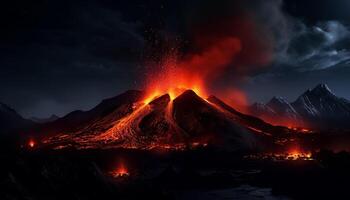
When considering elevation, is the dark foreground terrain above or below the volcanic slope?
below

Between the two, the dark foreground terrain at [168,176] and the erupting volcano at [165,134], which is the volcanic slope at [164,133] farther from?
the dark foreground terrain at [168,176]

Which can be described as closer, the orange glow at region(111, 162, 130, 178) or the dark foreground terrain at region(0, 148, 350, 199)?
the dark foreground terrain at region(0, 148, 350, 199)

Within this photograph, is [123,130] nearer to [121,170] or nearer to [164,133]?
[164,133]

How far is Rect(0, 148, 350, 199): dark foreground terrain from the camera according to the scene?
54469mm

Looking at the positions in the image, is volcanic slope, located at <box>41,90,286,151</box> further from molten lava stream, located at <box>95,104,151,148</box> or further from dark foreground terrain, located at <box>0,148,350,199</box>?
dark foreground terrain, located at <box>0,148,350,199</box>

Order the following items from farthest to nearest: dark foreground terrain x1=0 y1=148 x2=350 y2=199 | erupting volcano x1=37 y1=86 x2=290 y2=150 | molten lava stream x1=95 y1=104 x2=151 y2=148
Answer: molten lava stream x1=95 y1=104 x2=151 y2=148 → erupting volcano x1=37 y1=86 x2=290 y2=150 → dark foreground terrain x1=0 y1=148 x2=350 y2=199

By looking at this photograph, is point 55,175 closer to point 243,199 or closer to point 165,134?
point 243,199

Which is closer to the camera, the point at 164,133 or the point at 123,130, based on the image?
the point at 123,130

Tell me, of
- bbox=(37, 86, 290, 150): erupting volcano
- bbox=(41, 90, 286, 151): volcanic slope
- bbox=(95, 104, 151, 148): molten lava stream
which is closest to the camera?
bbox=(37, 86, 290, 150): erupting volcano

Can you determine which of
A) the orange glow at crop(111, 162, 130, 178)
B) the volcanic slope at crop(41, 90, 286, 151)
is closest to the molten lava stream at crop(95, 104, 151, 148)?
the volcanic slope at crop(41, 90, 286, 151)

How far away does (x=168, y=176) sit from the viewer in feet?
427

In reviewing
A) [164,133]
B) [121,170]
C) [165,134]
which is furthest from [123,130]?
[121,170]

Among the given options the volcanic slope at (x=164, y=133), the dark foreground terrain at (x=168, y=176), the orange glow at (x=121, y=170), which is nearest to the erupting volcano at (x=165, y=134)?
the volcanic slope at (x=164, y=133)

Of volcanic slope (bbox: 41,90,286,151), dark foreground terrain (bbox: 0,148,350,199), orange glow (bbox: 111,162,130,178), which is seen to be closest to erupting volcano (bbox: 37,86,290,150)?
→ volcanic slope (bbox: 41,90,286,151)
